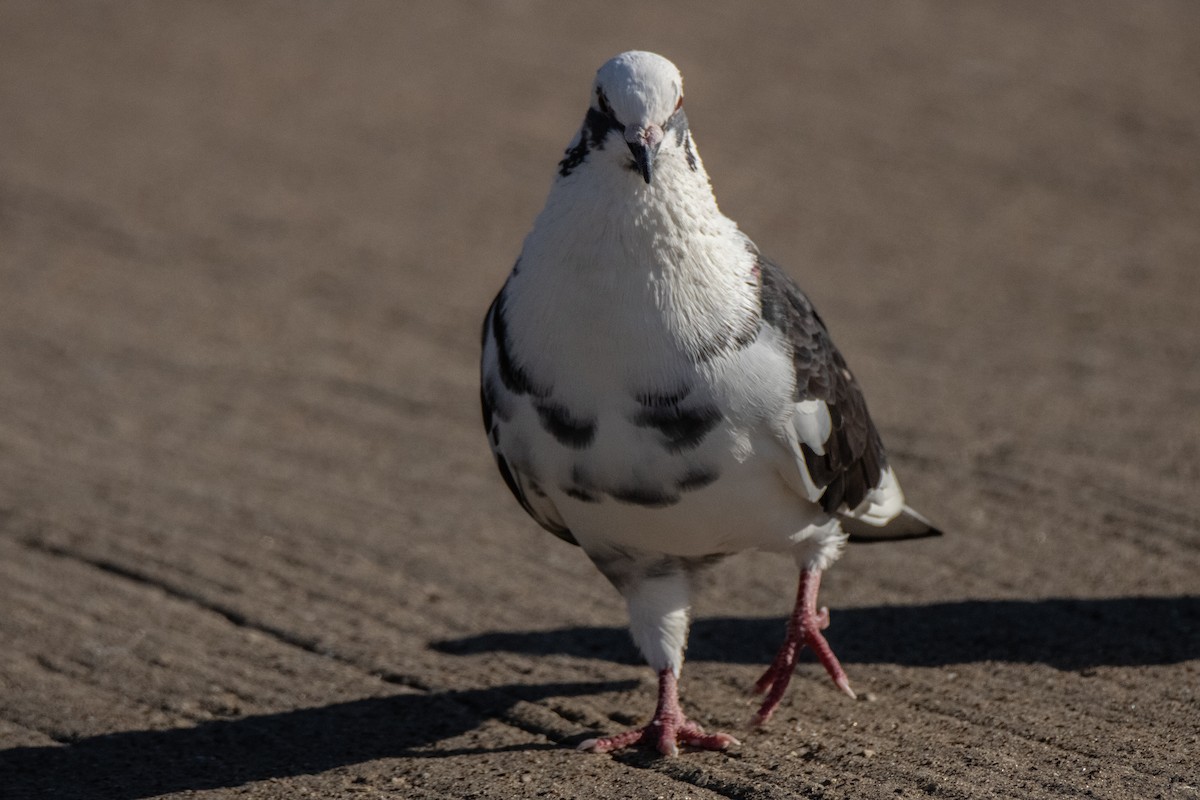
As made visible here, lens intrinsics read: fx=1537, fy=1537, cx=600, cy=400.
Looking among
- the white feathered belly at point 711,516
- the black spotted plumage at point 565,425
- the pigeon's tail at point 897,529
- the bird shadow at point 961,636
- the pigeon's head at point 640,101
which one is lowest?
the bird shadow at point 961,636

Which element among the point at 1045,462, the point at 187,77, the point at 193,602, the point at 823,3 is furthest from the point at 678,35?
the point at 193,602

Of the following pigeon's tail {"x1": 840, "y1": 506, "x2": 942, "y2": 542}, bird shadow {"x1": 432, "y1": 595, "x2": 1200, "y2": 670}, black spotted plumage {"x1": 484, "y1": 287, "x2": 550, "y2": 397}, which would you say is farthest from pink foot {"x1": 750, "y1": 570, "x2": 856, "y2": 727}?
black spotted plumage {"x1": 484, "y1": 287, "x2": 550, "y2": 397}

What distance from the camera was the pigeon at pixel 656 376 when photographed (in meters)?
4.27

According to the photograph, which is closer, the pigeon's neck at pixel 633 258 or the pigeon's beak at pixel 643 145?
the pigeon's beak at pixel 643 145

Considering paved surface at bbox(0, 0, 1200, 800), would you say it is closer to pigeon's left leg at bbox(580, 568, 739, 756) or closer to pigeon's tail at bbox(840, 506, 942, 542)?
pigeon's left leg at bbox(580, 568, 739, 756)

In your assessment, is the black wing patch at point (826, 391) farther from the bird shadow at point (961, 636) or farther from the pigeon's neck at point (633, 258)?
the bird shadow at point (961, 636)

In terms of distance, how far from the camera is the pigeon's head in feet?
13.6

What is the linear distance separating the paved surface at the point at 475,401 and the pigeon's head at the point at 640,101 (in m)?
1.93

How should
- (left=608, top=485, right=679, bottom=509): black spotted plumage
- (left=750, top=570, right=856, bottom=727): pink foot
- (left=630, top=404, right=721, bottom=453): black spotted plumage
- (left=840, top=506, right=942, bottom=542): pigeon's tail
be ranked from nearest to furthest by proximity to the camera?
(left=630, top=404, right=721, bottom=453): black spotted plumage
(left=608, top=485, right=679, bottom=509): black spotted plumage
(left=750, top=570, right=856, bottom=727): pink foot
(left=840, top=506, right=942, bottom=542): pigeon's tail

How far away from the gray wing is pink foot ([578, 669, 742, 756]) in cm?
61

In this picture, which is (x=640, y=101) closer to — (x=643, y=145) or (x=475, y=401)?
(x=643, y=145)

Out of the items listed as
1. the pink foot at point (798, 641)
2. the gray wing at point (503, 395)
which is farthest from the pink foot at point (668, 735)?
the gray wing at point (503, 395)

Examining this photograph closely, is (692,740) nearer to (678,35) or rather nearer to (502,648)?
(502,648)

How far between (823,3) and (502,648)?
36.0 feet
